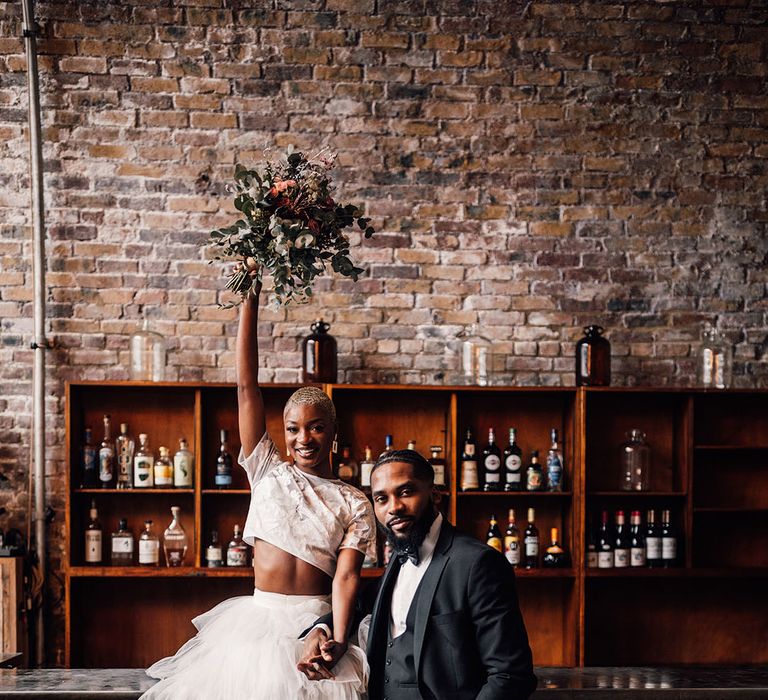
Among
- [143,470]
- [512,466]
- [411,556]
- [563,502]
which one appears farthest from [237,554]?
[411,556]

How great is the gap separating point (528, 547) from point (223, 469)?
1603 millimetres

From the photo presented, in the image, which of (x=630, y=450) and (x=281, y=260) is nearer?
(x=281, y=260)

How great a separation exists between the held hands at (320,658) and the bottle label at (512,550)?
196cm

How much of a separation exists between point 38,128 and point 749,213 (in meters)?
3.89

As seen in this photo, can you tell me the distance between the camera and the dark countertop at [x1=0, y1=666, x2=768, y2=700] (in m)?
2.83

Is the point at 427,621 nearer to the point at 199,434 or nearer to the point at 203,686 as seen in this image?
the point at 203,686

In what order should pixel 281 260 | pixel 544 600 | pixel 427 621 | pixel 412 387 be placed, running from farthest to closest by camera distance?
1. pixel 544 600
2. pixel 412 387
3. pixel 281 260
4. pixel 427 621

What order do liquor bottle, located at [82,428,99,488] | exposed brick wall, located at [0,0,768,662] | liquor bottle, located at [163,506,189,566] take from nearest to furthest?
liquor bottle, located at [82,428,99,488] < liquor bottle, located at [163,506,189,566] < exposed brick wall, located at [0,0,768,662]

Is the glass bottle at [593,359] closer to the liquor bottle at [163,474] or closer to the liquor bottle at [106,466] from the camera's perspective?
the liquor bottle at [163,474]

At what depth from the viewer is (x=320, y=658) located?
2553mm

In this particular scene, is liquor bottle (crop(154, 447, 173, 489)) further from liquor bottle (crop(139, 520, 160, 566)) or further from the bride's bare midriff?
the bride's bare midriff

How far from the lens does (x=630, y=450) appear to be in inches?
182

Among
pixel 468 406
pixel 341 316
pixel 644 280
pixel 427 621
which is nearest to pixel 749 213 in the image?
pixel 644 280

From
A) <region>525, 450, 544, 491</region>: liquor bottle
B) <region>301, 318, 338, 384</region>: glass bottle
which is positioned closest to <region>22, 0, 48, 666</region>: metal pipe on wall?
<region>301, 318, 338, 384</region>: glass bottle
